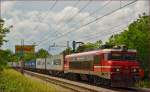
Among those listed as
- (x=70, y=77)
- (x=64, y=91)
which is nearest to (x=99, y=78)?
(x=64, y=91)

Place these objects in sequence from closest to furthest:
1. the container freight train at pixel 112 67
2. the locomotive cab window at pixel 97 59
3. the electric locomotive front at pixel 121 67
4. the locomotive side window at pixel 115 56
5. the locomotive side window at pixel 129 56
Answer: the electric locomotive front at pixel 121 67 < the container freight train at pixel 112 67 < the locomotive side window at pixel 115 56 < the locomotive side window at pixel 129 56 < the locomotive cab window at pixel 97 59

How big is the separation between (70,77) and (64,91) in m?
19.8

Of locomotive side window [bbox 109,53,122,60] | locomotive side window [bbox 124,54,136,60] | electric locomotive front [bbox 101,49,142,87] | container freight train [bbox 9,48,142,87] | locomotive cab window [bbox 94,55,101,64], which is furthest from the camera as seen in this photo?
locomotive cab window [bbox 94,55,101,64]

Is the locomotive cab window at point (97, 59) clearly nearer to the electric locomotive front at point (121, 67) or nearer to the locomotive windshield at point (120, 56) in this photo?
the electric locomotive front at point (121, 67)

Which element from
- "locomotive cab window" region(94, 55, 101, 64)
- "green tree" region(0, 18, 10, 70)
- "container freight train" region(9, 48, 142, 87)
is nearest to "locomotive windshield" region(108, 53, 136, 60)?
"container freight train" region(9, 48, 142, 87)

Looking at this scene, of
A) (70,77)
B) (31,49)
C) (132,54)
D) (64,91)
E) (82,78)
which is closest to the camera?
(64,91)

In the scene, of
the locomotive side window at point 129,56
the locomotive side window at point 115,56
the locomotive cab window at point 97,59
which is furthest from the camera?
the locomotive cab window at point 97,59

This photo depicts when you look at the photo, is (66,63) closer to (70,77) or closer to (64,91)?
(70,77)

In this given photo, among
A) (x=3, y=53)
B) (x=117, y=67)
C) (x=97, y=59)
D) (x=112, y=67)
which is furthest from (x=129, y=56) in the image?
(x=3, y=53)

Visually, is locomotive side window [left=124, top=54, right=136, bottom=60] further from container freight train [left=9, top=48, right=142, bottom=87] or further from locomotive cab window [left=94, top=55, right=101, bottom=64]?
locomotive cab window [left=94, top=55, right=101, bottom=64]

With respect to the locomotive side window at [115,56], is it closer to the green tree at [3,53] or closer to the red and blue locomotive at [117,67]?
the red and blue locomotive at [117,67]

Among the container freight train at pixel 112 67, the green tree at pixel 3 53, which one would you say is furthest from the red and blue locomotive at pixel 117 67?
the green tree at pixel 3 53

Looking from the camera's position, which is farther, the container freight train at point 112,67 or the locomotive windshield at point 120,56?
the locomotive windshield at point 120,56

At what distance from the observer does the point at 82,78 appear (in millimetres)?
41625
